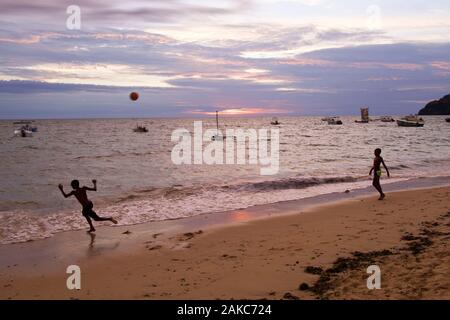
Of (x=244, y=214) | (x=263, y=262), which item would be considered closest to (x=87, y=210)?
(x=244, y=214)

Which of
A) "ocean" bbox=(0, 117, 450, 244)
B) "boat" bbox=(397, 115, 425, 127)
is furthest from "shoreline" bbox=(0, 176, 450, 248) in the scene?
"boat" bbox=(397, 115, 425, 127)

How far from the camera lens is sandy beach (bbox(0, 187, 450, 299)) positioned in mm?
6434

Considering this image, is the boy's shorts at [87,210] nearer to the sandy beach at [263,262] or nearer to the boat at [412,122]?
the sandy beach at [263,262]

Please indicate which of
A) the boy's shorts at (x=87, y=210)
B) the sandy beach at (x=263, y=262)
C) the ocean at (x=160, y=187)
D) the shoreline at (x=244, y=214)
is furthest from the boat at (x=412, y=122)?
the boy's shorts at (x=87, y=210)

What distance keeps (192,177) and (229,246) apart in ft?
50.0

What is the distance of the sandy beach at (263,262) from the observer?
21.1 ft

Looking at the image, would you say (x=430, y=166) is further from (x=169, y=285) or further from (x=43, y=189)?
(x=169, y=285)

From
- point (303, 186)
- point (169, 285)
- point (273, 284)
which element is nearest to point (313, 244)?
point (273, 284)

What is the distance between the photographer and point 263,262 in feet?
26.3

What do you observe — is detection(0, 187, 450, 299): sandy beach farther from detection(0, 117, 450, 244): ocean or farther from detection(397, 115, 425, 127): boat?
detection(397, 115, 425, 127): boat

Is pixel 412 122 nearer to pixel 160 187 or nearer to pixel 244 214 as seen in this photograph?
pixel 160 187
